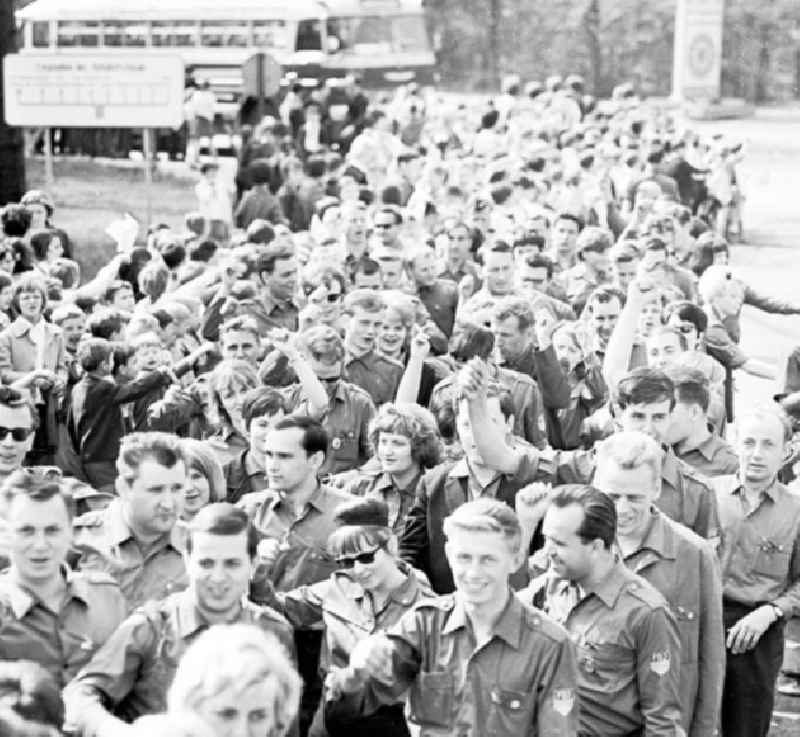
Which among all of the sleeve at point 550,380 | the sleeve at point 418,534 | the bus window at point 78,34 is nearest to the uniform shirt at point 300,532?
the sleeve at point 418,534

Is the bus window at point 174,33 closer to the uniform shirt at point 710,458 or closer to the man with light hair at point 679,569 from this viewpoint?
the uniform shirt at point 710,458

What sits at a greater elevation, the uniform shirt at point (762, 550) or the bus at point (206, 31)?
the bus at point (206, 31)

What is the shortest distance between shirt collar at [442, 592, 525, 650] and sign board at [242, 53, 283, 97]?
763 inches

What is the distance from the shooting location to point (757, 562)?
7.94 m

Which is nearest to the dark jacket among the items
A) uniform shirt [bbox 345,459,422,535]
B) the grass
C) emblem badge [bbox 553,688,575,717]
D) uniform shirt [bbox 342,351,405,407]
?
uniform shirt [bbox 342,351,405,407]

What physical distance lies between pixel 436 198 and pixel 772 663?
1288cm

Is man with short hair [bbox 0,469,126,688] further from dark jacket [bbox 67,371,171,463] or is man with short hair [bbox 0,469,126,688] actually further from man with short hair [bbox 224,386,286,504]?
dark jacket [bbox 67,371,171,463]

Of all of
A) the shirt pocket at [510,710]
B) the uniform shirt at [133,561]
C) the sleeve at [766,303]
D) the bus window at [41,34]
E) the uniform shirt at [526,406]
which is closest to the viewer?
the shirt pocket at [510,710]

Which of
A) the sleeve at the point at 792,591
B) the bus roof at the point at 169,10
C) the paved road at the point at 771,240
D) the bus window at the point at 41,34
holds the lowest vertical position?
the paved road at the point at 771,240

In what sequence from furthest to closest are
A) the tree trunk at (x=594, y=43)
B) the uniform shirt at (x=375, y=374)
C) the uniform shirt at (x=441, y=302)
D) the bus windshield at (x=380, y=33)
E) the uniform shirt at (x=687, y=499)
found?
the tree trunk at (x=594, y=43)
the bus windshield at (x=380, y=33)
the uniform shirt at (x=441, y=302)
the uniform shirt at (x=375, y=374)
the uniform shirt at (x=687, y=499)

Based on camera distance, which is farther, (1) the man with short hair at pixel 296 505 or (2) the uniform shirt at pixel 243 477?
(2) the uniform shirt at pixel 243 477

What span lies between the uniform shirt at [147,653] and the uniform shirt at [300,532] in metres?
1.34

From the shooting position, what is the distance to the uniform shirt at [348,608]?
6.46 meters

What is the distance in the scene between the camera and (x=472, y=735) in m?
5.77
